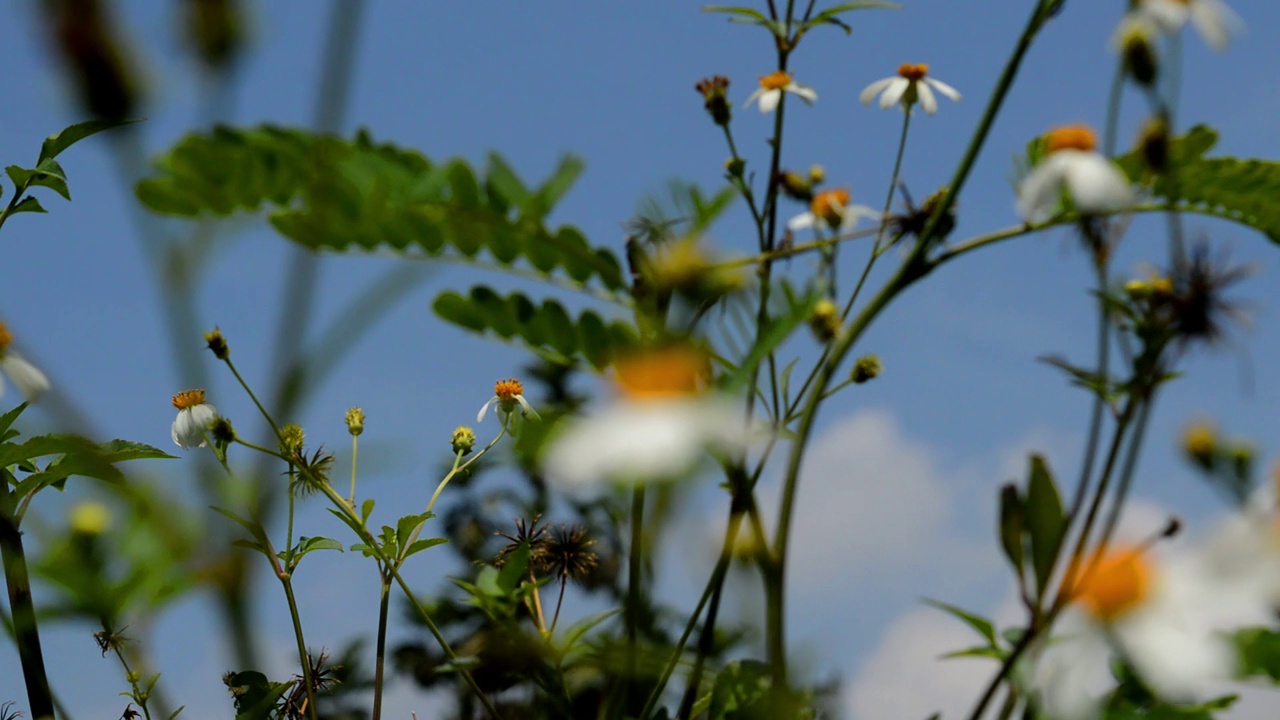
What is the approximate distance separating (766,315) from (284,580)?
37.4 inches

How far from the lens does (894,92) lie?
1937 millimetres

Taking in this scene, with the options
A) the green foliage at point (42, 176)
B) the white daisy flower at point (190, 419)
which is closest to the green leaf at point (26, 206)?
the green foliage at point (42, 176)

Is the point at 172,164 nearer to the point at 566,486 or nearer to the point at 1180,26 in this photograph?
the point at 566,486

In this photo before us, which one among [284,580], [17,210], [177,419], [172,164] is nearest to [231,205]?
[172,164]

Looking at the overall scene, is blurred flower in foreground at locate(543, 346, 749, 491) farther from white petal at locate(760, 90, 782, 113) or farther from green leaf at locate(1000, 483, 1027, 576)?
white petal at locate(760, 90, 782, 113)

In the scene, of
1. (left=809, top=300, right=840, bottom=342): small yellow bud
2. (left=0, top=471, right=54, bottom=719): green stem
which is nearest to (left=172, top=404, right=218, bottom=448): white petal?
(left=0, top=471, right=54, bottom=719): green stem

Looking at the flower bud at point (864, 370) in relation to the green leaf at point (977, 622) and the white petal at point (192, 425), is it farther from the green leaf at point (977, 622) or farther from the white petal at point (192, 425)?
the white petal at point (192, 425)

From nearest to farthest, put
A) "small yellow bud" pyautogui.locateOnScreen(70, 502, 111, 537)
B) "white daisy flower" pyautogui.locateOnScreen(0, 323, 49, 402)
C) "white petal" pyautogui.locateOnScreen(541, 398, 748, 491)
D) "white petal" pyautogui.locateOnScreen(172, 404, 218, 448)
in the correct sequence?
"white petal" pyautogui.locateOnScreen(541, 398, 748, 491) → "small yellow bud" pyautogui.locateOnScreen(70, 502, 111, 537) → "white daisy flower" pyautogui.locateOnScreen(0, 323, 49, 402) → "white petal" pyautogui.locateOnScreen(172, 404, 218, 448)

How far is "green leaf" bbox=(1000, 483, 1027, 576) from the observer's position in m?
0.78

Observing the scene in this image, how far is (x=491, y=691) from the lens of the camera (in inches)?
49.1

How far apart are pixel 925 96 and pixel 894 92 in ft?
0.17

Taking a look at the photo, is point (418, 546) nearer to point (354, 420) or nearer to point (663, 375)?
point (354, 420)

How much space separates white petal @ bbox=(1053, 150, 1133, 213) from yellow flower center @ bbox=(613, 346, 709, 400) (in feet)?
1.11

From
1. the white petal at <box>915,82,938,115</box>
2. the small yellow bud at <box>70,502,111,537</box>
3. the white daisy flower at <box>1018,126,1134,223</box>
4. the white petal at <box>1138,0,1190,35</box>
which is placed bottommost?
the small yellow bud at <box>70,502,111,537</box>
